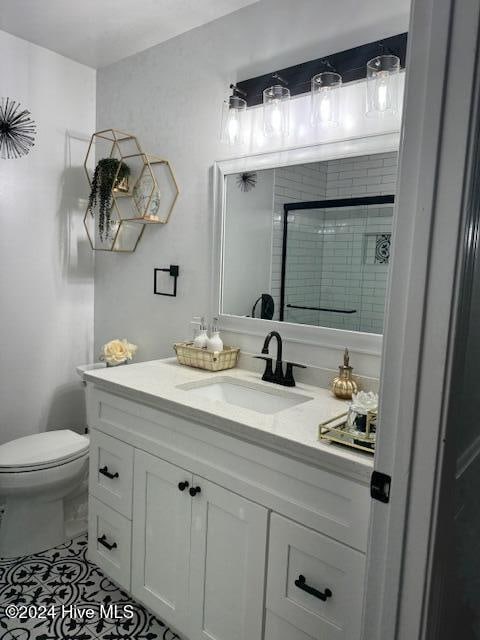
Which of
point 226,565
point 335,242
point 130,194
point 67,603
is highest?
point 130,194

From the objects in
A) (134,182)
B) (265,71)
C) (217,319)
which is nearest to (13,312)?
(134,182)

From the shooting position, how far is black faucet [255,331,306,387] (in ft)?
5.79

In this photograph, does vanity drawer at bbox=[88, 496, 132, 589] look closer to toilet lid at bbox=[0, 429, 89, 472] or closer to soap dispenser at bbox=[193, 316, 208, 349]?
toilet lid at bbox=[0, 429, 89, 472]

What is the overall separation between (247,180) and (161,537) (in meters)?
1.43

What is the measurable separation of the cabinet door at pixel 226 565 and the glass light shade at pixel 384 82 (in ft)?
4.41

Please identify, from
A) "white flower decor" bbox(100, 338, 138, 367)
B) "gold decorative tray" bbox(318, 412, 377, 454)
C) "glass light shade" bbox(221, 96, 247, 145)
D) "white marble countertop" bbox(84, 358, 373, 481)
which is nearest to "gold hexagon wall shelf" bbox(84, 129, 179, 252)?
"glass light shade" bbox(221, 96, 247, 145)

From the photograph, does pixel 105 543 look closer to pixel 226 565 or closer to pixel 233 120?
pixel 226 565

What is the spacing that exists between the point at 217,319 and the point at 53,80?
1606 mm

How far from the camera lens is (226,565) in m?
1.36

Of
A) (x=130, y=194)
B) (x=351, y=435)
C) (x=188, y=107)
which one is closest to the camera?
(x=351, y=435)

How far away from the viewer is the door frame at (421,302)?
2.39 feet

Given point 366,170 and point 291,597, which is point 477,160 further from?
point 291,597

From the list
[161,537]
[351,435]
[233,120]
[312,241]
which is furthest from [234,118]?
[161,537]

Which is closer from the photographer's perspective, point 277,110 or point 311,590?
point 311,590
